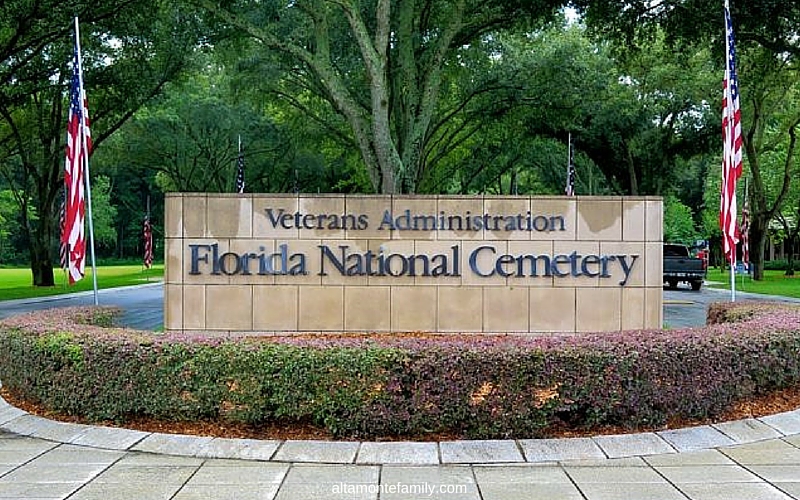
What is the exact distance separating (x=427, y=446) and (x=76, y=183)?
7075 mm

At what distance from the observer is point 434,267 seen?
1105 cm

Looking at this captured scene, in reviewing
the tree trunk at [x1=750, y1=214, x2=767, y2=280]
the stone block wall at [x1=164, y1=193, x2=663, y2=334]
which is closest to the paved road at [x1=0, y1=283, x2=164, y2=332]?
the stone block wall at [x1=164, y1=193, x2=663, y2=334]

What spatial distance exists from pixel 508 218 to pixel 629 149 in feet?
70.6

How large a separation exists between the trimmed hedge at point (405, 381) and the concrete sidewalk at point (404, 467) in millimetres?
234

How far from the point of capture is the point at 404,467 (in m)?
5.83

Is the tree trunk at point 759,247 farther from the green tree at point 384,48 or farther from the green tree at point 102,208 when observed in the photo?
the green tree at point 102,208

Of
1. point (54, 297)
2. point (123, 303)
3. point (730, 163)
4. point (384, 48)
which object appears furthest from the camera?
point (54, 297)

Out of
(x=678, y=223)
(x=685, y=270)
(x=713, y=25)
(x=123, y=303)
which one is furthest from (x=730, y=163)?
(x=678, y=223)

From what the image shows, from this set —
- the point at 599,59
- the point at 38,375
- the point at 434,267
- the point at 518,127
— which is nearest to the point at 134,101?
the point at 518,127

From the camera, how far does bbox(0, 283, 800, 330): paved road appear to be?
16.1m

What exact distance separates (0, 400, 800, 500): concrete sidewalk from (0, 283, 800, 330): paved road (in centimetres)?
805

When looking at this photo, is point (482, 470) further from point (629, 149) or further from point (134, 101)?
point (629, 149)

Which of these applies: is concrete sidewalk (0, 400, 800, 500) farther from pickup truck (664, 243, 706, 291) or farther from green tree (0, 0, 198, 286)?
pickup truck (664, 243, 706, 291)

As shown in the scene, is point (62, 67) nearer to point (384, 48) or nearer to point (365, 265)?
point (384, 48)
